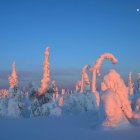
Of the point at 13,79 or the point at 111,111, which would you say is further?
the point at 13,79

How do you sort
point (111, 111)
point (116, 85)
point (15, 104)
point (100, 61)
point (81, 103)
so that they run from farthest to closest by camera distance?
point (81, 103)
point (15, 104)
point (100, 61)
point (116, 85)
point (111, 111)

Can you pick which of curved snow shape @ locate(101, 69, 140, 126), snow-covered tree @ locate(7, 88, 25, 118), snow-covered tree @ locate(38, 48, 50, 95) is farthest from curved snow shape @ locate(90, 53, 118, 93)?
snow-covered tree @ locate(7, 88, 25, 118)

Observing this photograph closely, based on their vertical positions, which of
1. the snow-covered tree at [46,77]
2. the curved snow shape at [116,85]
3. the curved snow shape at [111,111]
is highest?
the snow-covered tree at [46,77]

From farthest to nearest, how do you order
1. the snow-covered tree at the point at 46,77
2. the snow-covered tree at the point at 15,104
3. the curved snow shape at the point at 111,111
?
the snow-covered tree at the point at 15,104, the snow-covered tree at the point at 46,77, the curved snow shape at the point at 111,111

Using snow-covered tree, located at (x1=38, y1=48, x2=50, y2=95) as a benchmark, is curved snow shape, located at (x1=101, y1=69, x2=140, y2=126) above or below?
below

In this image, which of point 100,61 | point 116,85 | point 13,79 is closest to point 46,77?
point 13,79

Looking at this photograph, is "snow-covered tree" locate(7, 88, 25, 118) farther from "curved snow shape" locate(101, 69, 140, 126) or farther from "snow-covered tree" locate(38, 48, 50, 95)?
"curved snow shape" locate(101, 69, 140, 126)

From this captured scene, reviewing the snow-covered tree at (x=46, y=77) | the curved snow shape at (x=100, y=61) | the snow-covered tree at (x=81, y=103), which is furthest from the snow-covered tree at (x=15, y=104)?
the curved snow shape at (x=100, y=61)

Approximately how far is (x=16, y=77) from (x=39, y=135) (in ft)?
90.1

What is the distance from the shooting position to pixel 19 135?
1558 centimetres

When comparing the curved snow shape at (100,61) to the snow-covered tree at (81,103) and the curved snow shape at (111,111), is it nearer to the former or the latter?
the curved snow shape at (111,111)

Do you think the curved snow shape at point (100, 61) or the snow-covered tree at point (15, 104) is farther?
the snow-covered tree at point (15, 104)

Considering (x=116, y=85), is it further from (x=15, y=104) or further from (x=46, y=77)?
(x=15, y=104)

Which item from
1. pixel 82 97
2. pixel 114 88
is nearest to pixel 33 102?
pixel 82 97
